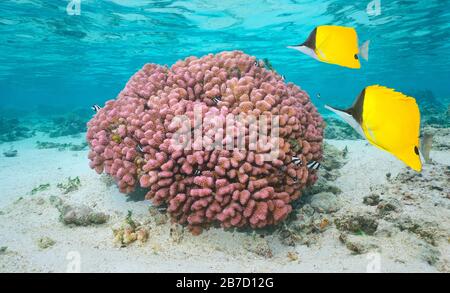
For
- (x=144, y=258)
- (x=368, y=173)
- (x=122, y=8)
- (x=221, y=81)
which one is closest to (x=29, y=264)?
(x=144, y=258)

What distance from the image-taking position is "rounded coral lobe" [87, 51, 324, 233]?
465 cm

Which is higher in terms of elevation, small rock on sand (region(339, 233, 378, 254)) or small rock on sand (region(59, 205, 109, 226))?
small rock on sand (region(339, 233, 378, 254))

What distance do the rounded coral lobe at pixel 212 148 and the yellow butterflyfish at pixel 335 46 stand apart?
186cm

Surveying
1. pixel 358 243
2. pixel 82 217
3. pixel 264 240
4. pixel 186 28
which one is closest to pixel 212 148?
pixel 264 240

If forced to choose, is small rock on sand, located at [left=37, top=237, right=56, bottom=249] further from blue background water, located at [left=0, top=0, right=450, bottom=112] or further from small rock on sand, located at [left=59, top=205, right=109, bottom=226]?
blue background water, located at [left=0, top=0, right=450, bottom=112]

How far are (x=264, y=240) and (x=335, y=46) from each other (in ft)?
10.4

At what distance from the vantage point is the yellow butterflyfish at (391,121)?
1.79m

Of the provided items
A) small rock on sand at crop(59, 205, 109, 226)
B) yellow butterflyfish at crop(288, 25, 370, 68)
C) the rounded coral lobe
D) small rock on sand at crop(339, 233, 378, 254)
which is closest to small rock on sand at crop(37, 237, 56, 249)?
small rock on sand at crop(59, 205, 109, 226)

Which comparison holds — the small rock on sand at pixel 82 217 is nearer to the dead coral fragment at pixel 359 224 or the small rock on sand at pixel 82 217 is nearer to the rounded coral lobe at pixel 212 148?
the rounded coral lobe at pixel 212 148

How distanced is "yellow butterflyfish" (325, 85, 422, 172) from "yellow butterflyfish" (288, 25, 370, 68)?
4.47ft

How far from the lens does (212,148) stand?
184 inches

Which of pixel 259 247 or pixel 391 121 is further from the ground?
pixel 391 121

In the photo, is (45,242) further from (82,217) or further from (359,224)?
(359,224)

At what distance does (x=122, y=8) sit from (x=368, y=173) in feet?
58.5
